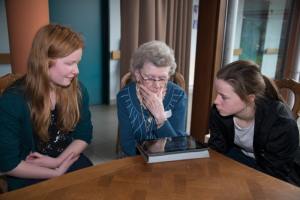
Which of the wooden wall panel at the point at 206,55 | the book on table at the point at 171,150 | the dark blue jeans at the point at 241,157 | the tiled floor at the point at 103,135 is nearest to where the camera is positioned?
the book on table at the point at 171,150

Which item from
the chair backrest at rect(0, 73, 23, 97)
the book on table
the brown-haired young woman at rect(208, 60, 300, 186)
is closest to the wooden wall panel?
the brown-haired young woman at rect(208, 60, 300, 186)

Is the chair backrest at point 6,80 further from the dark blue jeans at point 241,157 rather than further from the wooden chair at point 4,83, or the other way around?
the dark blue jeans at point 241,157

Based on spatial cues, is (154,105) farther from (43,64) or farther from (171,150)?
(43,64)

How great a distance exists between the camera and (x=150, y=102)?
1.47 metres

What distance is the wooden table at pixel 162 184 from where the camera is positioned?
820 millimetres

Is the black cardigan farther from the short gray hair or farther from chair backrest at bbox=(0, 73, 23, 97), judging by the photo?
chair backrest at bbox=(0, 73, 23, 97)

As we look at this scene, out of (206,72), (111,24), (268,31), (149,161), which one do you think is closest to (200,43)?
(206,72)

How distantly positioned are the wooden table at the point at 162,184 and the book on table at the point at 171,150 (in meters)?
0.03

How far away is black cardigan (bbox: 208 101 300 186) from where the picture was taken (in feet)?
3.87

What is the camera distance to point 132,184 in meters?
0.88

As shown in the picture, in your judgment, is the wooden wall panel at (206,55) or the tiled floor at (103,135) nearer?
the wooden wall panel at (206,55)

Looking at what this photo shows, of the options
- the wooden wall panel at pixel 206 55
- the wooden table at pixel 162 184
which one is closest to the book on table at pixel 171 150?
the wooden table at pixel 162 184

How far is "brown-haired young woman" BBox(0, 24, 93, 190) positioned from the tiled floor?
3.96 ft

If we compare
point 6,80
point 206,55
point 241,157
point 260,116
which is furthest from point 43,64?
point 206,55
